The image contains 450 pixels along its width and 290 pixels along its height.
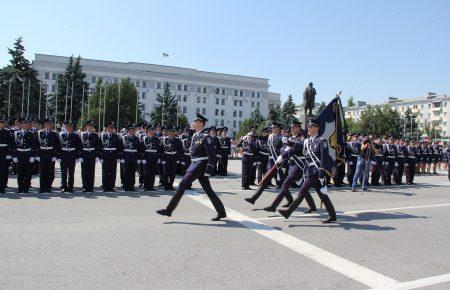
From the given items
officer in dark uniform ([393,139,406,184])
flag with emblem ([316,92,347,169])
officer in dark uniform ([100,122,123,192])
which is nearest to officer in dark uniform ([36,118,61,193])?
officer in dark uniform ([100,122,123,192])

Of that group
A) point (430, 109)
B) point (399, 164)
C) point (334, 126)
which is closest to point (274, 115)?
point (399, 164)

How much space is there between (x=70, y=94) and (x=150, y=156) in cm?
6902

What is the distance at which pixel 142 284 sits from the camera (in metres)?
5.05

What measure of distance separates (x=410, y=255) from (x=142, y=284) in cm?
420

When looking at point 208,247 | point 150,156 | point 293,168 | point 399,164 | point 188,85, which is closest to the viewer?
point 208,247

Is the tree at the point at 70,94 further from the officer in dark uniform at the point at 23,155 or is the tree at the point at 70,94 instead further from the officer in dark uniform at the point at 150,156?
the officer in dark uniform at the point at 23,155

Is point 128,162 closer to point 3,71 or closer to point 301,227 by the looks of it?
point 301,227

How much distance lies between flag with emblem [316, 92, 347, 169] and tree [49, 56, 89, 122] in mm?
67132

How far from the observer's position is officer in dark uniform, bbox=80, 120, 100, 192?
12.6 metres

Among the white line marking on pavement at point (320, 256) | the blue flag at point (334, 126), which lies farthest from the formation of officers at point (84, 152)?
the blue flag at point (334, 126)

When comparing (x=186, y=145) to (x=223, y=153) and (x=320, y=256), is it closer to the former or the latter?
(x=223, y=153)

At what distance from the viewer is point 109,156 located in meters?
13.0

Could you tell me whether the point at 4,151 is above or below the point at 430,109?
below

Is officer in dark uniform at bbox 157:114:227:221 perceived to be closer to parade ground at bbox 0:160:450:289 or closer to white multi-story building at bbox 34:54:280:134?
parade ground at bbox 0:160:450:289
